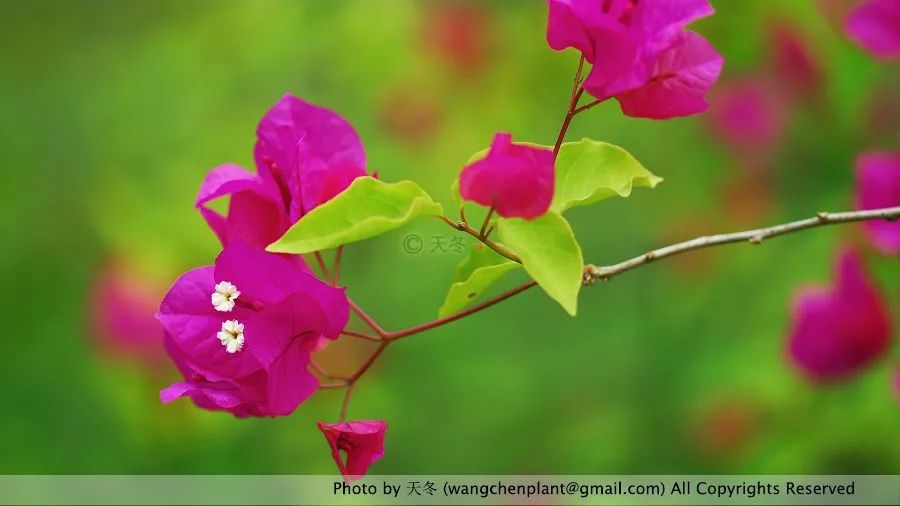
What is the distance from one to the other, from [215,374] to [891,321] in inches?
34.6

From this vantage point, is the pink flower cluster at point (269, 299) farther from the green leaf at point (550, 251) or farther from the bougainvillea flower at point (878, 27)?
the bougainvillea flower at point (878, 27)

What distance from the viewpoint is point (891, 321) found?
1107 millimetres

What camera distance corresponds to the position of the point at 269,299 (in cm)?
Answer: 50

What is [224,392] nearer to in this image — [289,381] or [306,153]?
[289,381]

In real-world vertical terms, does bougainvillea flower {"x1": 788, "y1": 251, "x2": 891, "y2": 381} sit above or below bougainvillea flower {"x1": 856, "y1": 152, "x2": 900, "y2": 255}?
below

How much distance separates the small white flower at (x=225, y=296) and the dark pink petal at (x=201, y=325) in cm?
2

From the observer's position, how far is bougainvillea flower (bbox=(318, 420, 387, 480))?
0.52 meters

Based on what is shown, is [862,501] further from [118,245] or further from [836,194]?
[118,245]

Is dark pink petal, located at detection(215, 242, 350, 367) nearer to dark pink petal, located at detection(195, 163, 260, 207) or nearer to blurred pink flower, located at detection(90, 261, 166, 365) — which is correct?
dark pink petal, located at detection(195, 163, 260, 207)

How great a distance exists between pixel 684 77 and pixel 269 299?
24 centimetres

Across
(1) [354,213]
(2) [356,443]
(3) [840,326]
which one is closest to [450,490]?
(3) [840,326]

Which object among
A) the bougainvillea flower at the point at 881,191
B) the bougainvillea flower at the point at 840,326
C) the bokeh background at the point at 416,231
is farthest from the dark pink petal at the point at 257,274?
the bokeh background at the point at 416,231

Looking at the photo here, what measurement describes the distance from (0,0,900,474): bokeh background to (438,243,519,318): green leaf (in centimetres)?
91

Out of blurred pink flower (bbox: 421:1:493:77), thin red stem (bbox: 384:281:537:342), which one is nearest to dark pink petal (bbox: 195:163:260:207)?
thin red stem (bbox: 384:281:537:342)
